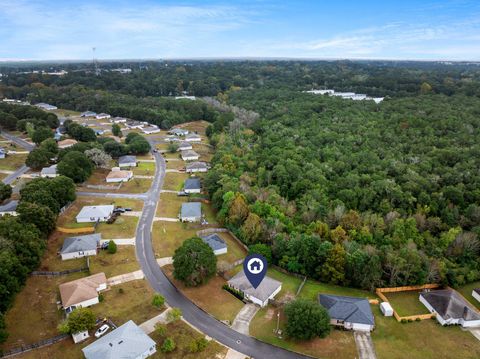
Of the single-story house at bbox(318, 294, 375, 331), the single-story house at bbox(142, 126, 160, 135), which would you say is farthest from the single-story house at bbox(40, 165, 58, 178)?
the single-story house at bbox(318, 294, 375, 331)

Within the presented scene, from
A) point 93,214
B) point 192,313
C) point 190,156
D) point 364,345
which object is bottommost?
point 364,345

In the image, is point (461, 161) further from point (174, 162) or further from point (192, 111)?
point (192, 111)

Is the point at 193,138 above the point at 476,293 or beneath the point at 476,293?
above

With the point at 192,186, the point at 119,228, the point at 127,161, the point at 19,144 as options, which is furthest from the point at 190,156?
the point at 19,144

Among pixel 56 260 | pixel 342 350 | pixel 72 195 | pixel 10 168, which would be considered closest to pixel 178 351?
pixel 342 350

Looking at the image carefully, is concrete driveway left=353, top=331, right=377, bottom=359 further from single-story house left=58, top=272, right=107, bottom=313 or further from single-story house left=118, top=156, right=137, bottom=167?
single-story house left=118, top=156, right=137, bottom=167

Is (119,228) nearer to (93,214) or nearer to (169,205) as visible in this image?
(93,214)

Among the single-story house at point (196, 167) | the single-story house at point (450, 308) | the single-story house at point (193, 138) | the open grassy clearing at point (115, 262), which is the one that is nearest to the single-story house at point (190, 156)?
the single-story house at point (196, 167)
